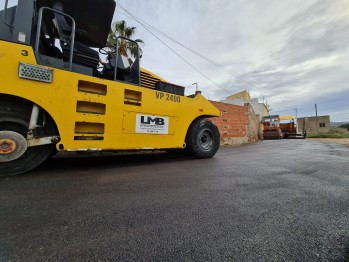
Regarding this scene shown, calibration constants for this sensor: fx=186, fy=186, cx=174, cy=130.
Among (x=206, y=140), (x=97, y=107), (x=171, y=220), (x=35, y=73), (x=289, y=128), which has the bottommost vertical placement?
(x=171, y=220)

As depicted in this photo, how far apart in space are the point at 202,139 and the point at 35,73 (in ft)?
12.8

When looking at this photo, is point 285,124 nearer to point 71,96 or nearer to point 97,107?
point 97,107

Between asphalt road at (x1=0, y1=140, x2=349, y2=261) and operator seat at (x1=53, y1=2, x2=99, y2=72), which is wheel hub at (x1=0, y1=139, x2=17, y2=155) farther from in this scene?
operator seat at (x1=53, y1=2, x2=99, y2=72)

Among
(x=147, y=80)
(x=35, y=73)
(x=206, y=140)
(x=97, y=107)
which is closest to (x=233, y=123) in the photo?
(x=206, y=140)

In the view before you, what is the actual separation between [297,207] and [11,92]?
147 inches

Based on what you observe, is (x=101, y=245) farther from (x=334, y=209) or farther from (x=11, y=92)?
(x=11, y=92)

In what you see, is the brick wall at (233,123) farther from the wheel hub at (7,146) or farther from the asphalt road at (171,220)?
the wheel hub at (7,146)

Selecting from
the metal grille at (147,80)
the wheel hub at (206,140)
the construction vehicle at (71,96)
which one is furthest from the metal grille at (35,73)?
the wheel hub at (206,140)

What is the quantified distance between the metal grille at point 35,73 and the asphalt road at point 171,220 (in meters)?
1.43

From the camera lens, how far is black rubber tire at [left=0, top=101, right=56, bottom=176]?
8.66 feet

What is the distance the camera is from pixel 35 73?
2691 millimetres

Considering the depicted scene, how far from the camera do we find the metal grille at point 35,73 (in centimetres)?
261

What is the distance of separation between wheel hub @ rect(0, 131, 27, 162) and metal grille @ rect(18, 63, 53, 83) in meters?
0.83

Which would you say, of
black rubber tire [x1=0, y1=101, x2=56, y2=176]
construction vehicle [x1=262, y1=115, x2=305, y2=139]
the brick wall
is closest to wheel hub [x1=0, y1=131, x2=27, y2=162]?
black rubber tire [x1=0, y1=101, x2=56, y2=176]
